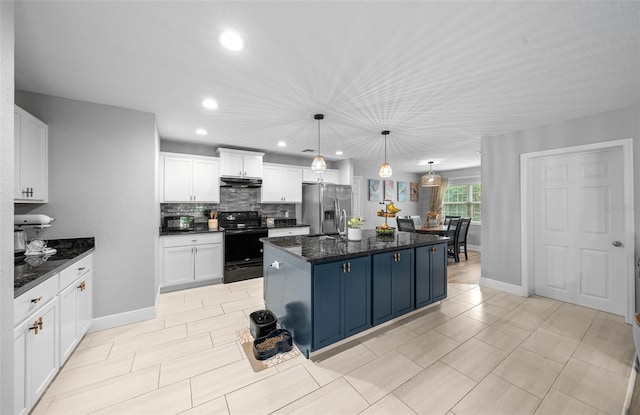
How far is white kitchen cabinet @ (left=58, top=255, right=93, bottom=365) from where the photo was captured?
6.38 feet

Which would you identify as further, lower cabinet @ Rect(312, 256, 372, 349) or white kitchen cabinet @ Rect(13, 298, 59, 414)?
lower cabinet @ Rect(312, 256, 372, 349)

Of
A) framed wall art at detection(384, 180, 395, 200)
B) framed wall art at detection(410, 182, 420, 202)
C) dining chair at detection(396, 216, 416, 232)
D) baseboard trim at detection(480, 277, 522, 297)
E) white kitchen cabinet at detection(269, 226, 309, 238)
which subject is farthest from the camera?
framed wall art at detection(410, 182, 420, 202)

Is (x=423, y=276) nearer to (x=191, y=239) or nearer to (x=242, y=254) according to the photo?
(x=242, y=254)

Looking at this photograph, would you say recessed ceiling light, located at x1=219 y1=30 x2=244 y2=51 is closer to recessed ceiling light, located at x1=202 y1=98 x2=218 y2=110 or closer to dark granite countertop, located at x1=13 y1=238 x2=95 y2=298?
recessed ceiling light, located at x1=202 y1=98 x2=218 y2=110

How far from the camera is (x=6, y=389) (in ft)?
3.79

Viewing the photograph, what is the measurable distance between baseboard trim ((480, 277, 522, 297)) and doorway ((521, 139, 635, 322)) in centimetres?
11

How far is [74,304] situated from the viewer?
2.14m

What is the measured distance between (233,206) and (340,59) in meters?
3.80

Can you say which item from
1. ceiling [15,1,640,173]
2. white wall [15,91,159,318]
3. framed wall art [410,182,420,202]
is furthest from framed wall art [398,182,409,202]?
white wall [15,91,159,318]

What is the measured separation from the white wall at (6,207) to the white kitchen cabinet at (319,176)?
443 cm

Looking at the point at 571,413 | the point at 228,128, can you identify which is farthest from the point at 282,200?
the point at 571,413

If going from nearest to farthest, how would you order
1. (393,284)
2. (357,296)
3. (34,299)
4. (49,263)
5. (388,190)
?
(34,299), (49,263), (357,296), (393,284), (388,190)

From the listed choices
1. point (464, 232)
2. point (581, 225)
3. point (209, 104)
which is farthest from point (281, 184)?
point (581, 225)

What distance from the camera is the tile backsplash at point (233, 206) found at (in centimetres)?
444
